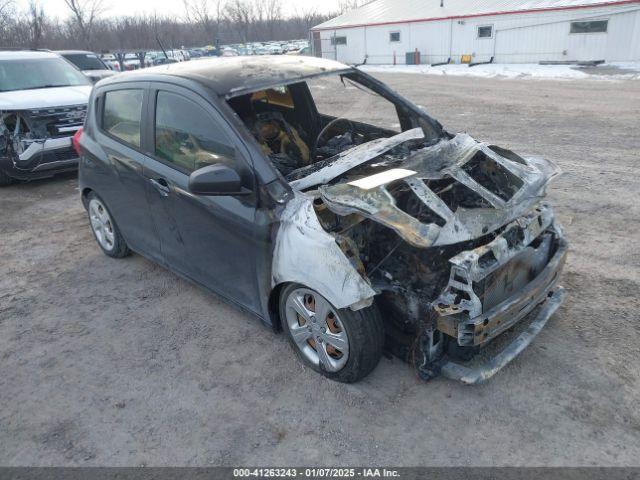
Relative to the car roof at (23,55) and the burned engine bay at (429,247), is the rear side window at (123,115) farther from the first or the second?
the car roof at (23,55)

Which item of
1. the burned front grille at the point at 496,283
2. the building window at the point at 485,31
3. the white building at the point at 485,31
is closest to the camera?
the burned front grille at the point at 496,283

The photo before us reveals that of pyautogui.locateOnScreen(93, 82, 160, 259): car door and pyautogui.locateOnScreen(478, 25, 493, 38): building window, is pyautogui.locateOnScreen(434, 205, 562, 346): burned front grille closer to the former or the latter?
pyautogui.locateOnScreen(93, 82, 160, 259): car door

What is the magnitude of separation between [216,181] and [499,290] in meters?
1.77

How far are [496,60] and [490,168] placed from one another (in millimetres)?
22743

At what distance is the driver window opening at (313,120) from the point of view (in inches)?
162

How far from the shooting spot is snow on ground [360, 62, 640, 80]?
17094 millimetres

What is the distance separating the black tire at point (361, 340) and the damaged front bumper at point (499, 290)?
30 cm

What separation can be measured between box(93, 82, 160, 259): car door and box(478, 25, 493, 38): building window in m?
23.1

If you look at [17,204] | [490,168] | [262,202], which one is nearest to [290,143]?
[262,202]

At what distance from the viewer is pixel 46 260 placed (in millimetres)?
5129

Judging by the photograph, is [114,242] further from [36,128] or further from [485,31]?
[485,31]

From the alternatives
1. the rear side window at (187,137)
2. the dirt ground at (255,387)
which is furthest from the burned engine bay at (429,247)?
the rear side window at (187,137)

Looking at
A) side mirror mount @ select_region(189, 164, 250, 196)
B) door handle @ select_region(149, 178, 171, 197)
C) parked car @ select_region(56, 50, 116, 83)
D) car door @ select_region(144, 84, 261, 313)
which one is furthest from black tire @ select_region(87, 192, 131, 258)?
parked car @ select_region(56, 50, 116, 83)

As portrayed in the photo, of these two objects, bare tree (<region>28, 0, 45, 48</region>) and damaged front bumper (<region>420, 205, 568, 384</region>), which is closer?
damaged front bumper (<region>420, 205, 568, 384</region>)
